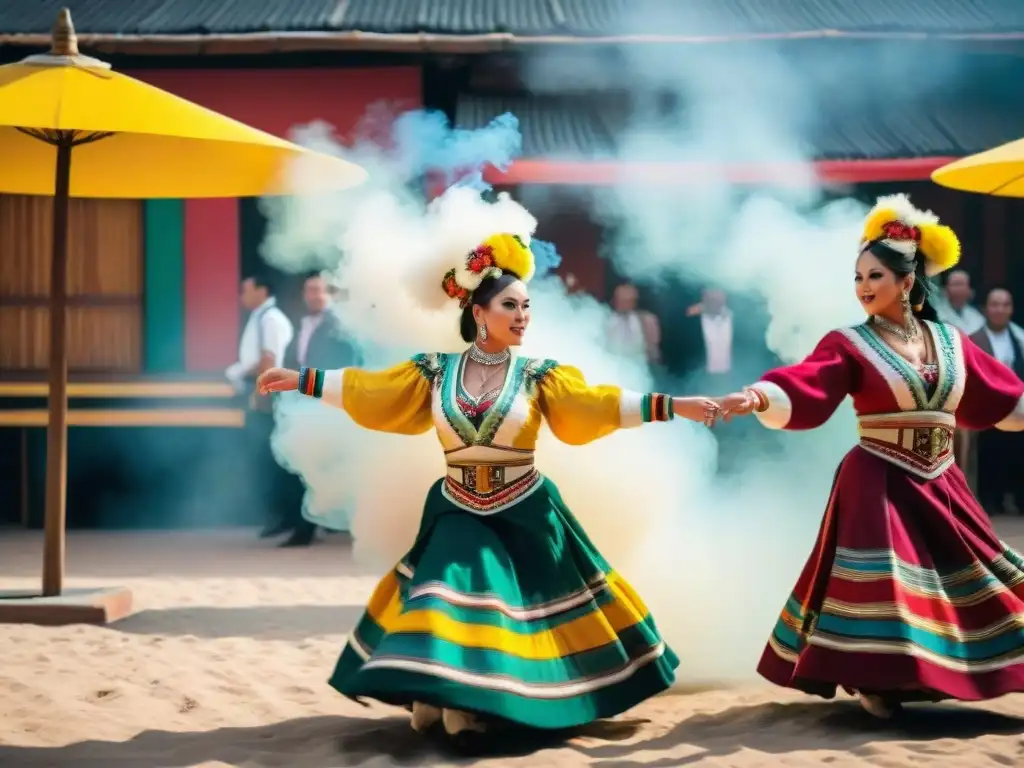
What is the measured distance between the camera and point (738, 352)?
10586 millimetres

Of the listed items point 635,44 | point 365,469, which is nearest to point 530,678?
point 365,469

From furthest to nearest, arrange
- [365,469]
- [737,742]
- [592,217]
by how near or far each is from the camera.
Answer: [592,217]
[365,469]
[737,742]

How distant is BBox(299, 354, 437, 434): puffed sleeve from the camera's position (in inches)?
187

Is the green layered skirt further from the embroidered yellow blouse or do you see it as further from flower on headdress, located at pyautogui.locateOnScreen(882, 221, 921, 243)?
flower on headdress, located at pyautogui.locateOnScreen(882, 221, 921, 243)

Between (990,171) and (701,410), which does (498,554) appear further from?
(990,171)

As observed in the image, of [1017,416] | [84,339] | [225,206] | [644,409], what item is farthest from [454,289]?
[84,339]

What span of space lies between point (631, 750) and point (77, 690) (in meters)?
2.19

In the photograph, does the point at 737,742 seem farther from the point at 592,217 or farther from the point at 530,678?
the point at 592,217

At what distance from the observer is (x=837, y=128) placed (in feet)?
34.6

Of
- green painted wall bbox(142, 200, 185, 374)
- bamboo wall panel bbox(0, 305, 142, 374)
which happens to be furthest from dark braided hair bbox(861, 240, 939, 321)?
bamboo wall panel bbox(0, 305, 142, 374)

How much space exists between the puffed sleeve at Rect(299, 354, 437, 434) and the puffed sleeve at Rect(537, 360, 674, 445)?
407 mm

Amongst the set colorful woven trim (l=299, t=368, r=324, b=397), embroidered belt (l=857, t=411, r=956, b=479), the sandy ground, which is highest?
colorful woven trim (l=299, t=368, r=324, b=397)

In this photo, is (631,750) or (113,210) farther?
(113,210)

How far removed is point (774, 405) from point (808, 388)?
160mm
